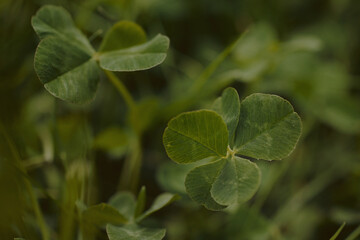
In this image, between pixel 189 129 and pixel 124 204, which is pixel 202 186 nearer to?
pixel 189 129

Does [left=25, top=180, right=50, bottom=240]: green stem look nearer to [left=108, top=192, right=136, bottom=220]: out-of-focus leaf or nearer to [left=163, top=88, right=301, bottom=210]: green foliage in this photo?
[left=108, top=192, right=136, bottom=220]: out-of-focus leaf

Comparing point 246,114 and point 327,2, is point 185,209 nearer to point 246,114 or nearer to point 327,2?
point 246,114

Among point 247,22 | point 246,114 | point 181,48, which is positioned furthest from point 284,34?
point 246,114

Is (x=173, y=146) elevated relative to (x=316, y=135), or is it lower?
elevated

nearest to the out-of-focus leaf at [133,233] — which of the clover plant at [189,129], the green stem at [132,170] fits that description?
the clover plant at [189,129]

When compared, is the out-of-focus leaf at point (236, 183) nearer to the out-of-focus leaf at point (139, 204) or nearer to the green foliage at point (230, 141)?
the green foliage at point (230, 141)

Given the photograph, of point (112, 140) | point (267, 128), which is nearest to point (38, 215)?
point (112, 140)
